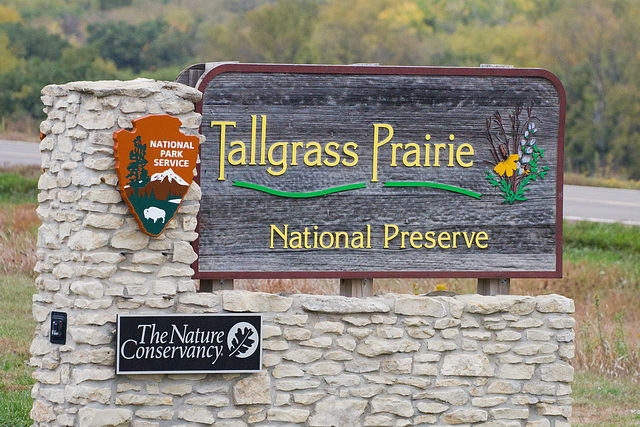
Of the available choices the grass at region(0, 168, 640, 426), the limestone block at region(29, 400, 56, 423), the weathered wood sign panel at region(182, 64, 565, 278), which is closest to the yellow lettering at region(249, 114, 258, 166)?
the weathered wood sign panel at region(182, 64, 565, 278)

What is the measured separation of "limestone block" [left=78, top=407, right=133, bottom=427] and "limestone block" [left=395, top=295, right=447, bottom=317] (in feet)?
Result: 6.38

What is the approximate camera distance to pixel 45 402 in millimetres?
5762

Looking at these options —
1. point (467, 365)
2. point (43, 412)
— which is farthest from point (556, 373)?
point (43, 412)

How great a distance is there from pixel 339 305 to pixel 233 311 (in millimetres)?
725

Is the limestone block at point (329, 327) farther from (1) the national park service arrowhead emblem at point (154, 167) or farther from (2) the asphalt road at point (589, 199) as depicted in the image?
(2) the asphalt road at point (589, 199)

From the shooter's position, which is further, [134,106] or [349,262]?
[349,262]

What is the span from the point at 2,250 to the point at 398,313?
279 inches

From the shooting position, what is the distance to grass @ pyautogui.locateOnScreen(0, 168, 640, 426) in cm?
800

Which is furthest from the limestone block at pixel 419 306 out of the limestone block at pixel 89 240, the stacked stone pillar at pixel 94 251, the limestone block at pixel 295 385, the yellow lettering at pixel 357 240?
the limestone block at pixel 89 240

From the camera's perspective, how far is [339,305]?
607cm

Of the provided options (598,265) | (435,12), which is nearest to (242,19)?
(435,12)

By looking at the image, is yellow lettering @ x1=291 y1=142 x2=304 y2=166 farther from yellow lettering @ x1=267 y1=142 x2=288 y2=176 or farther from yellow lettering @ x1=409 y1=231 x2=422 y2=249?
yellow lettering @ x1=409 y1=231 x2=422 y2=249

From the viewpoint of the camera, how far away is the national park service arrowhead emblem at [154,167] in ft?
18.1

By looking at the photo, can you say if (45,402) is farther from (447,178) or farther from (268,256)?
(447,178)
